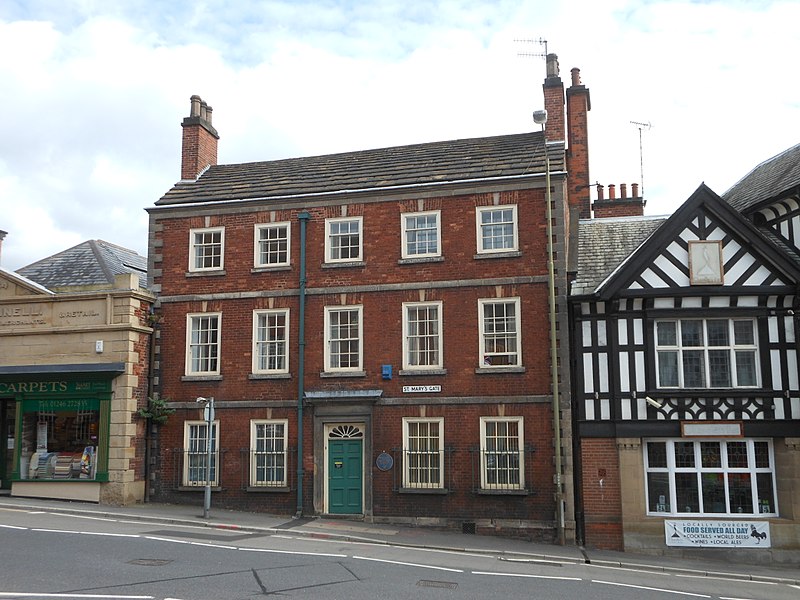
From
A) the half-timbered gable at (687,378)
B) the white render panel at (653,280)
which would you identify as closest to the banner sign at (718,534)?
the half-timbered gable at (687,378)

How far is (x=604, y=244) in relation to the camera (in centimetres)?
2244

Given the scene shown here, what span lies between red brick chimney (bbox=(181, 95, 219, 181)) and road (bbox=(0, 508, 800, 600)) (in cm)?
1209

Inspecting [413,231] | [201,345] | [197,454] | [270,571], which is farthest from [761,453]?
[201,345]

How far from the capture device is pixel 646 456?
64.3 ft

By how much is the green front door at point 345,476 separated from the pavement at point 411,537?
46 cm

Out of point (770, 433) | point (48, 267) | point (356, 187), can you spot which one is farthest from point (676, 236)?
point (48, 267)

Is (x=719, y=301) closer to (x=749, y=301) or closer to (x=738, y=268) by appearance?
(x=749, y=301)

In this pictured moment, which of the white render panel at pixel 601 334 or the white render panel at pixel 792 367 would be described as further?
the white render panel at pixel 601 334

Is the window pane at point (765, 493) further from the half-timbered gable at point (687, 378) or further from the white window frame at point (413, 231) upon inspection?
the white window frame at point (413, 231)

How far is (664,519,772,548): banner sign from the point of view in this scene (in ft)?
61.1

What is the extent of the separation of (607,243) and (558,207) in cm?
251

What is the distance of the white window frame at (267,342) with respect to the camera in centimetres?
2236

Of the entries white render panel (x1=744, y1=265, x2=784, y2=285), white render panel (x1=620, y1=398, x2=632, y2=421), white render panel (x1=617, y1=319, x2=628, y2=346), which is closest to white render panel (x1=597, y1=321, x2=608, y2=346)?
white render panel (x1=617, y1=319, x2=628, y2=346)

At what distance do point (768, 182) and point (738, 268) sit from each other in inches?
171
